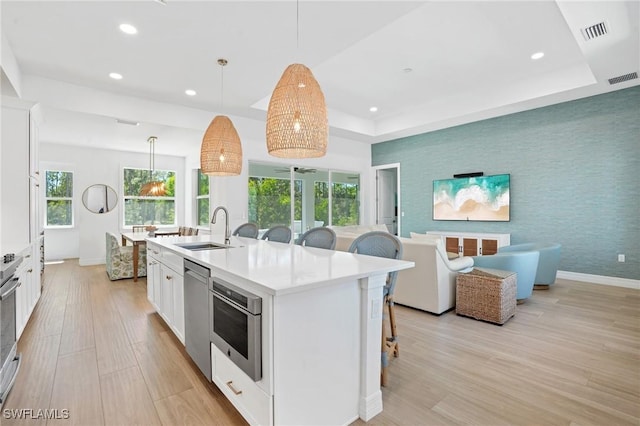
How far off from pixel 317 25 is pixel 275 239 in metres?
→ 2.29

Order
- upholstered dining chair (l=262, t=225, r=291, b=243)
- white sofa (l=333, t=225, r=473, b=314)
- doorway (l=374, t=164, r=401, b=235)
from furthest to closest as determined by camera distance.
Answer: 1. doorway (l=374, t=164, r=401, b=235)
2. upholstered dining chair (l=262, t=225, r=291, b=243)
3. white sofa (l=333, t=225, r=473, b=314)

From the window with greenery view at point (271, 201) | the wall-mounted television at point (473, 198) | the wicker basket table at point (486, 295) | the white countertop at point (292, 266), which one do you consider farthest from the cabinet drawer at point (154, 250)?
the wall-mounted television at point (473, 198)

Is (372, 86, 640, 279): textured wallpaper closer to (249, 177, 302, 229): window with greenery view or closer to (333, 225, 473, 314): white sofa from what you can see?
(333, 225, 473, 314): white sofa

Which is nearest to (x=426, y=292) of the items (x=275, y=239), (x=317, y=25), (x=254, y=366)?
(x=275, y=239)

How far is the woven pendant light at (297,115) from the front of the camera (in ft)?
6.82

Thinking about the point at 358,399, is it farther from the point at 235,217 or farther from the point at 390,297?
the point at 235,217

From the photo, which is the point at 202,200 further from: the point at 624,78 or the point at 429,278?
the point at 624,78

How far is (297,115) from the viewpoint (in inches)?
81.7

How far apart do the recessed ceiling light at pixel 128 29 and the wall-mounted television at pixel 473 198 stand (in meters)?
5.93

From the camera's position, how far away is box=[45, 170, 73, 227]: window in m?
7.43

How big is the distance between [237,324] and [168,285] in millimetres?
1590

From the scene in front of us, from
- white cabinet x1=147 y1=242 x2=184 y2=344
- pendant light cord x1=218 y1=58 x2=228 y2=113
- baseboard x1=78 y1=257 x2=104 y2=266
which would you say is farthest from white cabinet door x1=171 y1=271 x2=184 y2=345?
baseboard x1=78 y1=257 x2=104 y2=266

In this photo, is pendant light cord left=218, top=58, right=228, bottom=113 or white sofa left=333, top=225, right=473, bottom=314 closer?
white sofa left=333, top=225, right=473, bottom=314

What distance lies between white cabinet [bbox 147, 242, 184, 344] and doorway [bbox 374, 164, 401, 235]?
604 centimetres
